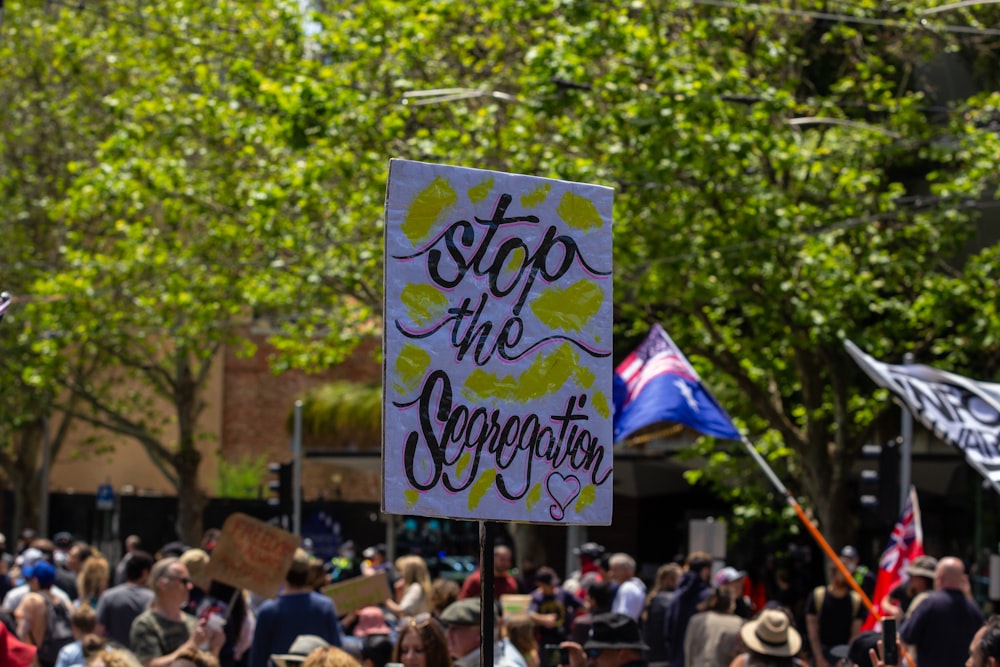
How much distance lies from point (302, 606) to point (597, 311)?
16.2ft

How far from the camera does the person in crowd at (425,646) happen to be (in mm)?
6984

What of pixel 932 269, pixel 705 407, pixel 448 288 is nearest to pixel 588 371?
pixel 448 288

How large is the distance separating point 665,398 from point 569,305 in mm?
6310

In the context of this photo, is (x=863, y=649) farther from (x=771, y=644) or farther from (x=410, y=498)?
(x=410, y=498)

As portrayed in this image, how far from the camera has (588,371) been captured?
17.2 ft

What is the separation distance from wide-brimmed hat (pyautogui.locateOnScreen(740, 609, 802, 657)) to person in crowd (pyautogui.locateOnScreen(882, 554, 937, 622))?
2.07 meters

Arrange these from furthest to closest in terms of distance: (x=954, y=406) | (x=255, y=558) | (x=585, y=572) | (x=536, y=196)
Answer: (x=585, y=572)
(x=255, y=558)
(x=954, y=406)
(x=536, y=196)

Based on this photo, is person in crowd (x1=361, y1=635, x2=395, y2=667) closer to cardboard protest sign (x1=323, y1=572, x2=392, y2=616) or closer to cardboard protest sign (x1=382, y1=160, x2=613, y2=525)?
cardboard protest sign (x1=323, y1=572, x2=392, y2=616)

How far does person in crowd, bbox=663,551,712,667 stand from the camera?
1248 centimetres

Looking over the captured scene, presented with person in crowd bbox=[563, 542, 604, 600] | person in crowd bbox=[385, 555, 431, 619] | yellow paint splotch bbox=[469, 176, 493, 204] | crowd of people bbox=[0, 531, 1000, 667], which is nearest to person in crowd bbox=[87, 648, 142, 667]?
crowd of people bbox=[0, 531, 1000, 667]

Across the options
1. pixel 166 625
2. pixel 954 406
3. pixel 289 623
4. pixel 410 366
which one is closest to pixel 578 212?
pixel 410 366

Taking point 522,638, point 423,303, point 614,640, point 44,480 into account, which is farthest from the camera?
point 44,480

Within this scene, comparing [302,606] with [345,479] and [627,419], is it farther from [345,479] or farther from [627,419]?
[345,479]

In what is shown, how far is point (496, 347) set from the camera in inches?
199
